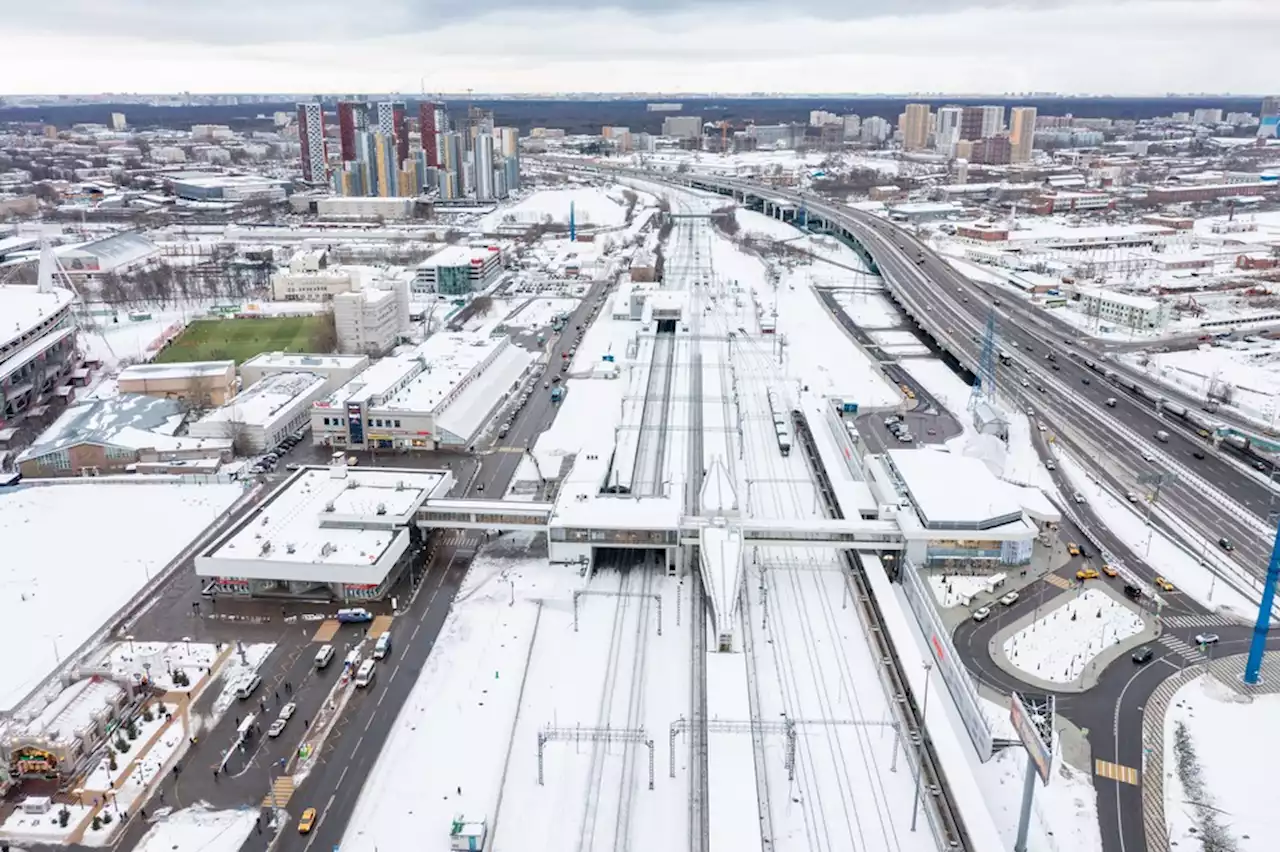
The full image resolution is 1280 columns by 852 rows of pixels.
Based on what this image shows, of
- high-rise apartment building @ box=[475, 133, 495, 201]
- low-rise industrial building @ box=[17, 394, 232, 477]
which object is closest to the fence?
low-rise industrial building @ box=[17, 394, 232, 477]

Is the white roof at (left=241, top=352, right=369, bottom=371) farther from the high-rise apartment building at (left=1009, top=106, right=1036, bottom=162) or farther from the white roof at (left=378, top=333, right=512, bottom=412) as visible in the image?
the high-rise apartment building at (left=1009, top=106, right=1036, bottom=162)

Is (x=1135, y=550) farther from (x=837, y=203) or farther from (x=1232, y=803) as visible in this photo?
(x=837, y=203)

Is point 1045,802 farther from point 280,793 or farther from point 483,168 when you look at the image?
point 483,168

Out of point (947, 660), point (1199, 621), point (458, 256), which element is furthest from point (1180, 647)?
point (458, 256)

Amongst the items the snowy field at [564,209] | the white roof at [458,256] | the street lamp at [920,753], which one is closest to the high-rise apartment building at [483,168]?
the snowy field at [564,209]

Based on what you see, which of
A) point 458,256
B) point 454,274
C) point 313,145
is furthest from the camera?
point 313,145
